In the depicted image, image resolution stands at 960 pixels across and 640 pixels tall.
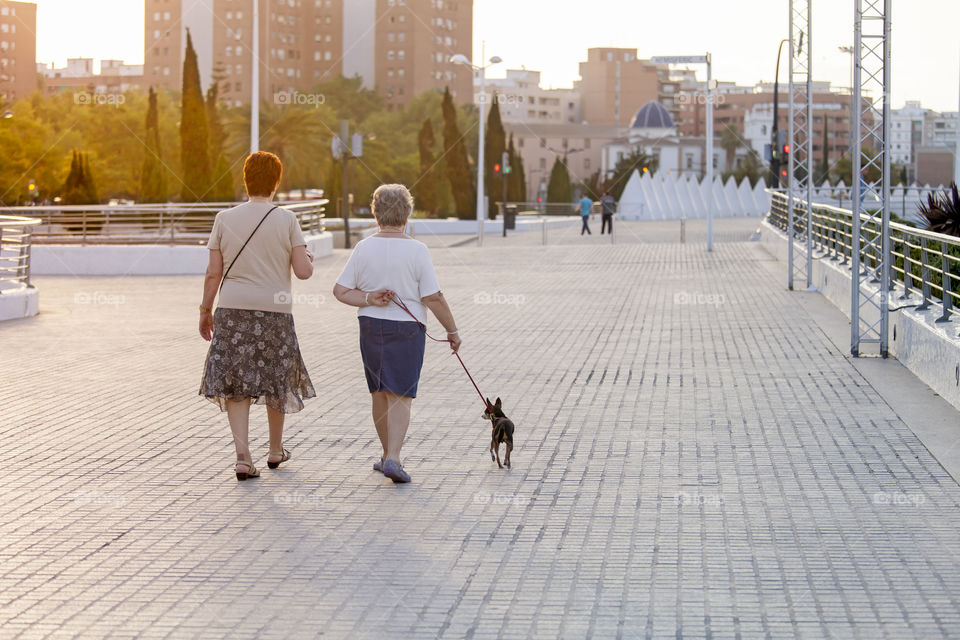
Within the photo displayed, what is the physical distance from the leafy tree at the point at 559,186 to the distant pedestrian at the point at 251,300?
75.9 metres

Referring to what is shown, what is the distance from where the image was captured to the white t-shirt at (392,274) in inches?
279

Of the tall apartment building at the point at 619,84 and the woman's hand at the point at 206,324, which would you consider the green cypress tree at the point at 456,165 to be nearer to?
the woman's hand at the point at 206,324

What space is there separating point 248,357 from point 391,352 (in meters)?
0.79

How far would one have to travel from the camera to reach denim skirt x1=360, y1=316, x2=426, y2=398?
23.3ft

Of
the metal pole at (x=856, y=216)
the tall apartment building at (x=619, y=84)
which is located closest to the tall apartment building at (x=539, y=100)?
the tall apartment building at (x=619, y=84)

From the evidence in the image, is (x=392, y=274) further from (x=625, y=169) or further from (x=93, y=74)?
(x=93, y=74)

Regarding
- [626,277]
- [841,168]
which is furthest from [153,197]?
[841,168]

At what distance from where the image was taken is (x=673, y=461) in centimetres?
790

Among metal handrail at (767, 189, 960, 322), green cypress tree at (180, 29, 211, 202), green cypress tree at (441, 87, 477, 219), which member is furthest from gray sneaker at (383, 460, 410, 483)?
green cypress tree at (441, 87, 477, 219)

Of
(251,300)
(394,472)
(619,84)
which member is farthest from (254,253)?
(619,84)

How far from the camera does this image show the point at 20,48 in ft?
440

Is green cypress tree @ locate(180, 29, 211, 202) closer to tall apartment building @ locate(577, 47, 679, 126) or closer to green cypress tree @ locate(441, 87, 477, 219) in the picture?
green cypress tree @ locate(441, 87, 477, 219)

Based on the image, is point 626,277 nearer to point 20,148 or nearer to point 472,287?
point 472,287

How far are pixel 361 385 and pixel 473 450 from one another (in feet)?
10.1
